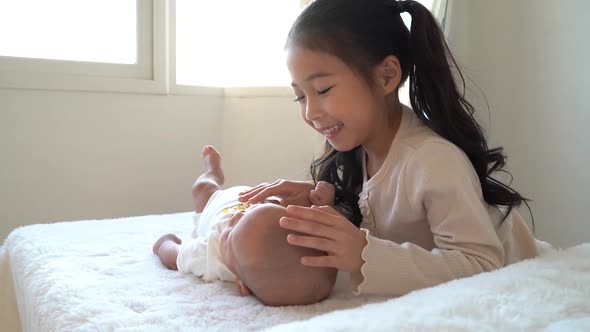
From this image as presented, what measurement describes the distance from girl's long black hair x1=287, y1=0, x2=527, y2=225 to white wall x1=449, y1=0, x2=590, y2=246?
0.50 meters

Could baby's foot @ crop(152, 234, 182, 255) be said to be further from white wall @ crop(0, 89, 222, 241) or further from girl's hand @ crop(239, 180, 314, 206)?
white wall @ crop(0, 89, 222, 241)

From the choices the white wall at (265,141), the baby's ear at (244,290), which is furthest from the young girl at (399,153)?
the white wall at (265,141)

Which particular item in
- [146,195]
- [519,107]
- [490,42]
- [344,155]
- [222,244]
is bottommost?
[146,195]

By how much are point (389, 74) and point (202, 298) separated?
0.56m

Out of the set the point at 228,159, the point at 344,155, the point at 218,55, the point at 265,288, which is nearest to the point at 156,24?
the point at 218,55

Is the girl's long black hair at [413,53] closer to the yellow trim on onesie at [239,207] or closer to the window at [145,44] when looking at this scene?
the yellow trim on onesie at [239,207]

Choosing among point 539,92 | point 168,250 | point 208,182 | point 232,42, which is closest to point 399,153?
point 168,250

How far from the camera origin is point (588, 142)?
4.24 feet

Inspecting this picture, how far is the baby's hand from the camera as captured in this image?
3.50 feet

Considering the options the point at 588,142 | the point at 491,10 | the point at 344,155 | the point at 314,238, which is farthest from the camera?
the point at 491,10

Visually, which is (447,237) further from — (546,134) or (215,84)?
(215,84)

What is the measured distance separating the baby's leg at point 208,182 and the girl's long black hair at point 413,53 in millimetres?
515

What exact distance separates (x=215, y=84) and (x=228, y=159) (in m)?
0.36

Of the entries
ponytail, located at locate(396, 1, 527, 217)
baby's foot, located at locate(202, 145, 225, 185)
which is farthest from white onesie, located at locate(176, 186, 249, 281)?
ponytail, located at locate(396, 1, 527, 217)
